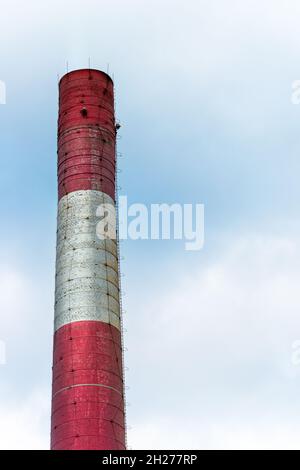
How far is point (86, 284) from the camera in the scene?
149ft

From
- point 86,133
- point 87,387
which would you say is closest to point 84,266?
point 87,387

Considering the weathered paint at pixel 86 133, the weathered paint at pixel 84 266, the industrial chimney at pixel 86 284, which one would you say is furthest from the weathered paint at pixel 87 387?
the weathered paint at pixel 86 133

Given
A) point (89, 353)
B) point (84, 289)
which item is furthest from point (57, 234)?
point (89, 353)

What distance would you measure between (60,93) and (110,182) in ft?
22.8

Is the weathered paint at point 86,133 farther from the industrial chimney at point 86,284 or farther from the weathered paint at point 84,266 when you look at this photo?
the weathered paint at point 84,266

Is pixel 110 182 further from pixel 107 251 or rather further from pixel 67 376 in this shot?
pixel 67 376

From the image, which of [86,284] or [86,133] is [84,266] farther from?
[86,133]

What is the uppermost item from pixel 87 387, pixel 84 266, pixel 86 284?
pixel 84 266

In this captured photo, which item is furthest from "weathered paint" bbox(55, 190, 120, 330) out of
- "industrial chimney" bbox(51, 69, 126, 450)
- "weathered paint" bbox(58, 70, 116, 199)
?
Result: "weathered paint" bbox(58, 70, 116, 199)

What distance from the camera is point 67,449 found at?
1644 inches

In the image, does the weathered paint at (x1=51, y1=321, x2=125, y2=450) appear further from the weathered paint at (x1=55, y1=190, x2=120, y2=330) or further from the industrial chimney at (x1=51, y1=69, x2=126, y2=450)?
the weathered paint at (x1=55, y1=190, x2=120, y2=330)

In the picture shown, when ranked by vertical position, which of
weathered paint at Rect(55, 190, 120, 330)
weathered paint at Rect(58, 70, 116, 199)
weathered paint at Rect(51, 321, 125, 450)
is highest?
weathered paint at Rect(58, 70, 116, 199)

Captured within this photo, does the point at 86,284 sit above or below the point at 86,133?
below

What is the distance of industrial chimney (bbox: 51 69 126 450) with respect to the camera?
140 ft
